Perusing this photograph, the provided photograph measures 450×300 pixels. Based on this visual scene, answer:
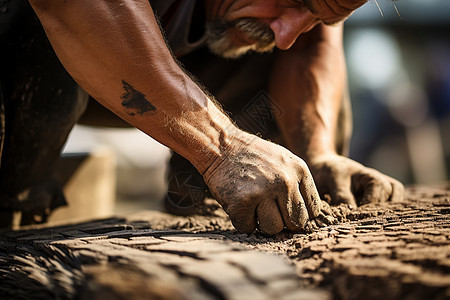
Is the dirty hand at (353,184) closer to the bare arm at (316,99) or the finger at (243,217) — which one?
the bare arm at (316,99)

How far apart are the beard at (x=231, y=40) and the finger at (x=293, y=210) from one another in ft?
3.18

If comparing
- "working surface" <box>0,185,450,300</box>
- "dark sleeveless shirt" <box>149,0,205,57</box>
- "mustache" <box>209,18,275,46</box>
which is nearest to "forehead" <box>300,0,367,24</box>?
"mustache" <box>209,18,275,46</box>

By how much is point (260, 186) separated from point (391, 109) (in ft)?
25.4

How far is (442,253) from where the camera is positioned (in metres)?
0.85

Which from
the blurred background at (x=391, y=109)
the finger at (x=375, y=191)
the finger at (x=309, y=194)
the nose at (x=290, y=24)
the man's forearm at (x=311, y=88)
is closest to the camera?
the finger at (x=309, y=194)

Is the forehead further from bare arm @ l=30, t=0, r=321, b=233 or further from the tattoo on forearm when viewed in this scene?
the tattoo on forearm

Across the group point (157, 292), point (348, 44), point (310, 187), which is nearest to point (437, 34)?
point (348, 44)

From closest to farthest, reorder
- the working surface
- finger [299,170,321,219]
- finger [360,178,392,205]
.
Answer: 1. the working surface
2. finger [299,170,321,219]
3. finger [360,178,392,205]

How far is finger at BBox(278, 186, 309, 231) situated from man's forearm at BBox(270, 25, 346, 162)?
2.40 ft

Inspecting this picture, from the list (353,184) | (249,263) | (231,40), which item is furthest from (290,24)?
(249,263)

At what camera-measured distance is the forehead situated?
5.12 feet

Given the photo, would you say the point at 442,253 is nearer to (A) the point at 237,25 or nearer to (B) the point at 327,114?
(B) the point at 327,114

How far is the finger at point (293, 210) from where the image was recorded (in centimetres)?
115

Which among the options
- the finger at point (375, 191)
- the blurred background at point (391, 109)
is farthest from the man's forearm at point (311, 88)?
the blurred background at point (391, 109)
